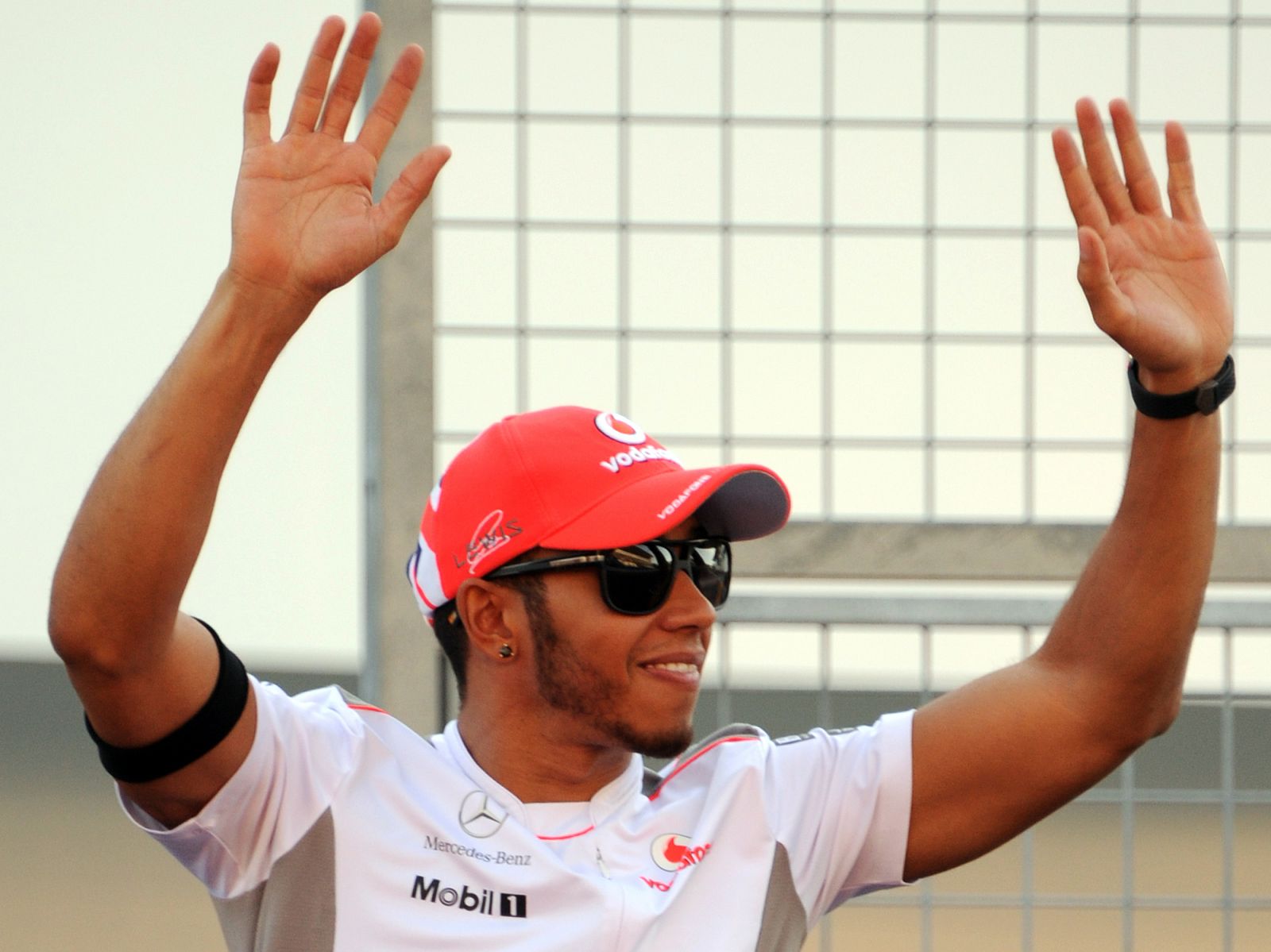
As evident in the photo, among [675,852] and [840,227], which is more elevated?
[840,227]

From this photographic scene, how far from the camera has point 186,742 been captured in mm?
1922

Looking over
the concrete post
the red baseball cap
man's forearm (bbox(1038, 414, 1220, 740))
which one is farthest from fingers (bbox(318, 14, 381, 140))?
the concrete post

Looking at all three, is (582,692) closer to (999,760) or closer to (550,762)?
(550,762)

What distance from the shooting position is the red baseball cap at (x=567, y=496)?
2264 mm

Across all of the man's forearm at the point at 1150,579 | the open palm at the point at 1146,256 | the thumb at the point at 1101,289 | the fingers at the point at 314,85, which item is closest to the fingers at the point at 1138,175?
the open palm at the point at 1146,256

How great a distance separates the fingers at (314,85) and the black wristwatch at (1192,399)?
107 centimetres

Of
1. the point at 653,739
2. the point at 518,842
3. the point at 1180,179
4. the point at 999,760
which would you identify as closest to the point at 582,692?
the point at 653,739

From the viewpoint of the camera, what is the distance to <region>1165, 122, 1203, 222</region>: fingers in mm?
2127

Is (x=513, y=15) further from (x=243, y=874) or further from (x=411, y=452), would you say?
(x=243, y=874)

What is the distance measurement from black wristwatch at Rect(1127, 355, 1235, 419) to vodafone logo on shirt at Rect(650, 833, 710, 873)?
816 mm

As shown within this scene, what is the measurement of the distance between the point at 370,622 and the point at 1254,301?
6.63 ft

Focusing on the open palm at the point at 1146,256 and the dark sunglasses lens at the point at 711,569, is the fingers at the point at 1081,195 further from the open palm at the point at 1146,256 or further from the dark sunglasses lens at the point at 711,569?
the dark sunglasses lens at the point at 711,569

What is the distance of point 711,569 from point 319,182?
2.52 feet

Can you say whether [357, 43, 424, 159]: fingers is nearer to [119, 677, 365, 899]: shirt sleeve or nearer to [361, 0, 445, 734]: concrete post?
[119, 677, 365, 899]: shirt sleeve
